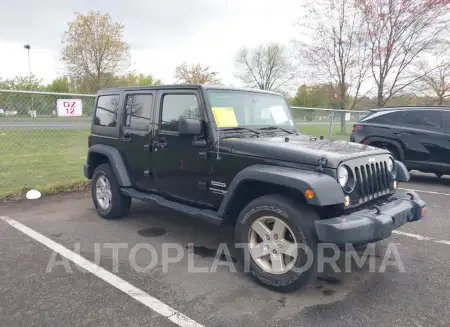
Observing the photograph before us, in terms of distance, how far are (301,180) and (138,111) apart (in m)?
2.72

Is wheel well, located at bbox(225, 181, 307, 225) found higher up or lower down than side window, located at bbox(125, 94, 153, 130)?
lower down

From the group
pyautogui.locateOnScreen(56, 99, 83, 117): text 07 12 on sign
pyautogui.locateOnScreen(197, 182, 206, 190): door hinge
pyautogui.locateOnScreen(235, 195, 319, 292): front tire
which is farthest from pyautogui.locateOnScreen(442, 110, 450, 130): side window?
pyautogui.locateOnScreen(56, 99, 83, 117): text 07 12 on sign

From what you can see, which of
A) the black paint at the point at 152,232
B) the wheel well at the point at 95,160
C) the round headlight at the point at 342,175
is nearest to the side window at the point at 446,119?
the round headlight at the point at 342,175

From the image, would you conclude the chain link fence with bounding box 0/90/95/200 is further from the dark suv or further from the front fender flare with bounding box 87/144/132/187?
the dark suv

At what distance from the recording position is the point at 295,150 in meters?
3.24

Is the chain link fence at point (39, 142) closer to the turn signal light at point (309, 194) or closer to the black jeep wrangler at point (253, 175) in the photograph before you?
the black jeep wrangler at point (253, 175)

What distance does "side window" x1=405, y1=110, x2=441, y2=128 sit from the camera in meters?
7.78

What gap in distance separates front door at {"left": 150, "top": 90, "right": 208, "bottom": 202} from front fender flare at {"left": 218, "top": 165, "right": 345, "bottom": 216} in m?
0.71

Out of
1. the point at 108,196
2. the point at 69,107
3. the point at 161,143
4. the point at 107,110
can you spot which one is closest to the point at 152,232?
the point at 108,196

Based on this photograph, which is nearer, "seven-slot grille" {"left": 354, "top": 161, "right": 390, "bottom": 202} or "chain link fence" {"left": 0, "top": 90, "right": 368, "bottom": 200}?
"seven-slot grille" {"left": 354, "top": 161, "right": 390, "bottom": 202}

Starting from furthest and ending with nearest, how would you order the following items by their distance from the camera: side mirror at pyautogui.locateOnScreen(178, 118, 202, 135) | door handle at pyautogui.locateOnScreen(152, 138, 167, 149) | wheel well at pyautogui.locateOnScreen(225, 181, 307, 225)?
door handle at pyautogui.locateOnScreen(152, 138, 167, 149), side mirror at pyautogui.locateOnScreen(178, 118, 202, 135), wheel well at pyautogui.locateOnScreen(225, 181, 307, 225)

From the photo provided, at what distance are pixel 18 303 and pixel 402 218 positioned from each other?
11.3 ft

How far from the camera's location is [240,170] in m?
3.50

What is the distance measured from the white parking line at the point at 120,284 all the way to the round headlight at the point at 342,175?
166cm
